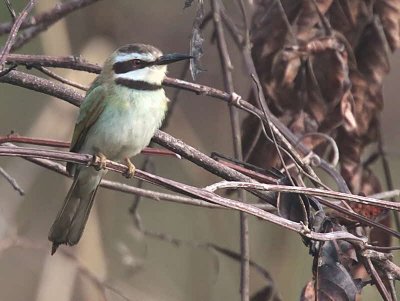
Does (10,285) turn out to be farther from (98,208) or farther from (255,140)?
(255,140)

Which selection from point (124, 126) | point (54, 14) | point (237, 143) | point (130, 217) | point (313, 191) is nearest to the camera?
point (313, 191)

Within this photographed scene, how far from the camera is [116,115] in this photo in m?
2.97

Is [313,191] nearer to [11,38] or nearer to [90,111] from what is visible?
[11,38]

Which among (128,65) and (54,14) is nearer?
(128,65)

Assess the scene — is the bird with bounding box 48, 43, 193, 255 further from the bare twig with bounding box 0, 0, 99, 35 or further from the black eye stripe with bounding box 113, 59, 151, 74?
the bare twig with bounding box 0, 0, 99, 35

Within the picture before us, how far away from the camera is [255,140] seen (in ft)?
9.75

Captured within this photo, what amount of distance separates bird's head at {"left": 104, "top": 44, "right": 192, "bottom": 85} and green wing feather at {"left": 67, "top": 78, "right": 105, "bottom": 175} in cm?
8

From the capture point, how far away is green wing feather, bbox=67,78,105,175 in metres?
2.97

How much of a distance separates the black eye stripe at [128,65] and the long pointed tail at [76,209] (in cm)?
33

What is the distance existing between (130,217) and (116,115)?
204cm

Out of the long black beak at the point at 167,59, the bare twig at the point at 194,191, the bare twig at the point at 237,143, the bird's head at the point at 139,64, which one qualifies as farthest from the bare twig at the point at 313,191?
the bird's head at the point at 139,64

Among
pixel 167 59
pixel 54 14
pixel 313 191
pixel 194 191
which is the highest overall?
pixel 54 14

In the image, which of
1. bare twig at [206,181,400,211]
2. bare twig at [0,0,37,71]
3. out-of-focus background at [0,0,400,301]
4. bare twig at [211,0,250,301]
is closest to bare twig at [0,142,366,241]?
bare twig at [206,181,400,211]

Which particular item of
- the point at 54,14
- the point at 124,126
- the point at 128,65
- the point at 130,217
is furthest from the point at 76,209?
the point at 130,217
